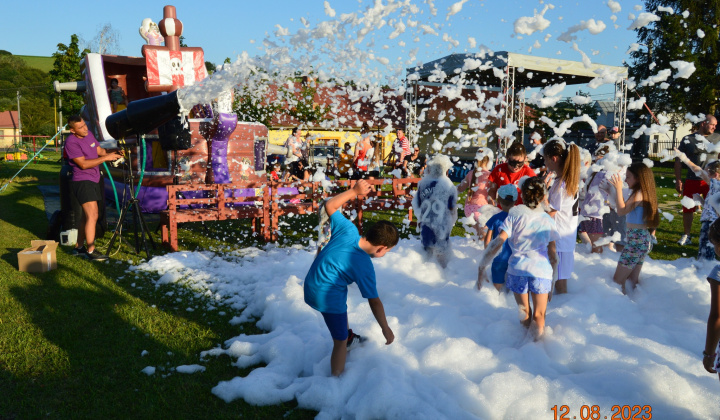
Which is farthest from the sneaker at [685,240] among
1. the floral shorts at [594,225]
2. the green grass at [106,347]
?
the green grass at [106,347]

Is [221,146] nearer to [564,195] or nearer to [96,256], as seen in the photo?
[96,256]

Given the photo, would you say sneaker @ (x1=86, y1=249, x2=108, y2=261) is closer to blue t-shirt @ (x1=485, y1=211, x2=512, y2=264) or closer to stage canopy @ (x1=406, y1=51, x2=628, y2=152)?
blue t-shirt @ (x1=485, y1=211, x2=512, y2=264)

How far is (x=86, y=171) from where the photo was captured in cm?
741

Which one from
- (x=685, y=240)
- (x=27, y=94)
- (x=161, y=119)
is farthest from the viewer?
(x=27, y=94)

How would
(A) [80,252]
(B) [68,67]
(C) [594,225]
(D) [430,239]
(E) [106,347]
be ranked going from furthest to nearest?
(B) [68,67]
(A) [80,252]
(C) [594,225]
(D) [430,239]
(E) [106,347]

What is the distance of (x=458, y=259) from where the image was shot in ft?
23.0

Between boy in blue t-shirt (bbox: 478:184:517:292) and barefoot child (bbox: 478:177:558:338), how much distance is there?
31.6 inches

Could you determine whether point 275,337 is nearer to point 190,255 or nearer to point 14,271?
point 190,255

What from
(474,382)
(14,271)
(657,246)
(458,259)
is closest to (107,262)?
(14,271)

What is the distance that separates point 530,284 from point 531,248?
303 millimetres

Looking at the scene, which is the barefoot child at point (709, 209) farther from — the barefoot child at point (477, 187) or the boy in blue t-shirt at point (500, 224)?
the boy in blue t-shirt at point (500, 224)

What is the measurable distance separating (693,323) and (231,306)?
184 inches

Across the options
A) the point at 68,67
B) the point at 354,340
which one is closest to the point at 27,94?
the point at 68,67

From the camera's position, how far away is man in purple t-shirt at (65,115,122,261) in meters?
7.30
